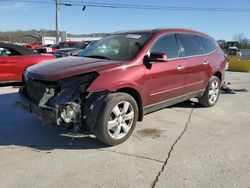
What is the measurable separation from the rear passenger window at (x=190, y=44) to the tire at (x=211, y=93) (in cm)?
89

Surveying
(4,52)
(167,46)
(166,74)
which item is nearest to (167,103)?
(166,74)

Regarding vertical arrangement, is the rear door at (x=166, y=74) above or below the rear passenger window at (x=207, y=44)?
below

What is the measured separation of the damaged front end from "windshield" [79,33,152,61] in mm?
953

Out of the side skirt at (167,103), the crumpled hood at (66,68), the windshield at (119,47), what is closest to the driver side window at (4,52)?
the windshield at (119,47)

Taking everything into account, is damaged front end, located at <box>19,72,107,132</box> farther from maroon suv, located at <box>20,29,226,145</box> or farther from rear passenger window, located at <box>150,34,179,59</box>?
rear passenger window, located at <box>150,34,179,59</box>

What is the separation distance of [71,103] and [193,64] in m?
2.96

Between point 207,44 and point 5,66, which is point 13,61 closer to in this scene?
point 5,66

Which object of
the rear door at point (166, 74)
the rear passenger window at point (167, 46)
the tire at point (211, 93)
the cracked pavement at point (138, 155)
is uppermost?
the rear passenger window at point (167, 46)

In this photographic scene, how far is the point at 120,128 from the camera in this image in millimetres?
4754

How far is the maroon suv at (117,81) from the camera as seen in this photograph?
4383 millimetres

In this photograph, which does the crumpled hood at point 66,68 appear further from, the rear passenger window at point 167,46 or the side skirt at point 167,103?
the side skirt at point 167,103

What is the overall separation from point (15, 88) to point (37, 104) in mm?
5417

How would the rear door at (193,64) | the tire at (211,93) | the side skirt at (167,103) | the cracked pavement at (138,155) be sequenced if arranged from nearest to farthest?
1. the cracked pavement at (138,155)
2. the side skirt at (167,103)
3. the rear door at (193,64)
4. the tire at (211,93)

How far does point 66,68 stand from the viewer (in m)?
4.62
